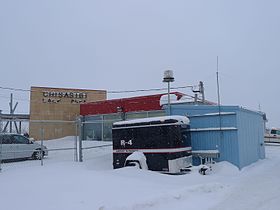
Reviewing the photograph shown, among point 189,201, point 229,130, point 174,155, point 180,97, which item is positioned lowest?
point 189,201

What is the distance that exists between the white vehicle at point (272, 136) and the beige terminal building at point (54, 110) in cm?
2018

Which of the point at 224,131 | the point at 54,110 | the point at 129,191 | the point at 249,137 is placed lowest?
the point at 129,191

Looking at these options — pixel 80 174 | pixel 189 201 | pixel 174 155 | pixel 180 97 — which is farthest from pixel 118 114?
pixel 189 201

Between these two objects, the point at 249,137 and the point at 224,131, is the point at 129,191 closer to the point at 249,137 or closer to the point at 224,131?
the point at 224,131

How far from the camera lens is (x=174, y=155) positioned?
40.8 feet

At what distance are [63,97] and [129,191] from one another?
2644 centimetres

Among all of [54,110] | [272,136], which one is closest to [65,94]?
[54,110]

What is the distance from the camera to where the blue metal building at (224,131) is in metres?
13.9

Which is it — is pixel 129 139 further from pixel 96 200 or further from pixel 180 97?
pixel 180 97

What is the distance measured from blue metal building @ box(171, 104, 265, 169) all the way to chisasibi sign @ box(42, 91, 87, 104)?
20.0m

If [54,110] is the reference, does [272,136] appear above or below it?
below

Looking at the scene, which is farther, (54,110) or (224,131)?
(54,110)

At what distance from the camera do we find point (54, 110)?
3316 centimetres

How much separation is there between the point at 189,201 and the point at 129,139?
571 centimetres
